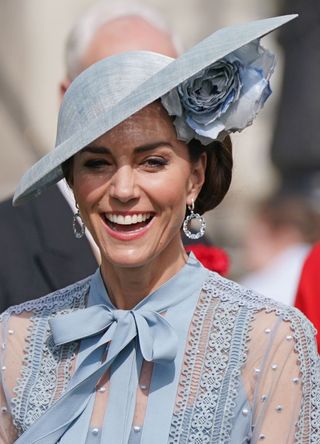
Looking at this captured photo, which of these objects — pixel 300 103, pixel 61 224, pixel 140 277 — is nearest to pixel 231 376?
pixel 140 277

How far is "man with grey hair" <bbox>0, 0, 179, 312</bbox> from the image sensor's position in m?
4.18

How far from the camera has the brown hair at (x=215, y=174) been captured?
10.4 feet

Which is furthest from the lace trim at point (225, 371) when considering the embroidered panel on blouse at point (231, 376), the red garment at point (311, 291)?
the red garment at point (311, 291)

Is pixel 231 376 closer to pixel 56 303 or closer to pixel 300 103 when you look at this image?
pixel 56 303

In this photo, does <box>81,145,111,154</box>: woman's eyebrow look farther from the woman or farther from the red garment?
the red garment

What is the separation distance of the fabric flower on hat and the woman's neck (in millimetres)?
288

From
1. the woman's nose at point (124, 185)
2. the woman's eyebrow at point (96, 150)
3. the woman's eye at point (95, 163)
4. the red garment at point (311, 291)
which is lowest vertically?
the red garment at point (311, 291)

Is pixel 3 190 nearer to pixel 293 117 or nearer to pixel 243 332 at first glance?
pixel 293 117

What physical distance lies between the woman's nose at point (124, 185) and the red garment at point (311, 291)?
1181mm

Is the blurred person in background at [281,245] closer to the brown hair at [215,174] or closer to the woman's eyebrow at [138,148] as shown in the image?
the brown hair at [215,174]

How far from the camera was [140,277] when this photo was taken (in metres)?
3.11

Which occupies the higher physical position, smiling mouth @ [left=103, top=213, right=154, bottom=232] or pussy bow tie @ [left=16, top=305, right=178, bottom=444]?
smiling mouth @ [left=103, top=213, right=154, bottom=232]

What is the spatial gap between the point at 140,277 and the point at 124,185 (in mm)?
258

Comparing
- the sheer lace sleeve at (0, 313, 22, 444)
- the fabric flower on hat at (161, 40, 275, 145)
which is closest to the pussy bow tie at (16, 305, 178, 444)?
the sheer lace sleeve at (0, 313, 22, 444)
